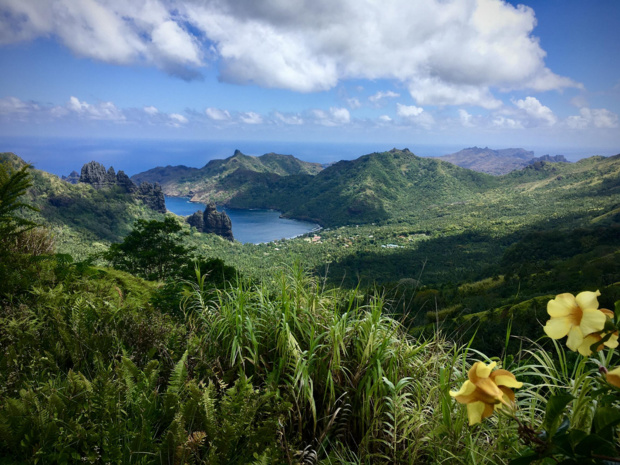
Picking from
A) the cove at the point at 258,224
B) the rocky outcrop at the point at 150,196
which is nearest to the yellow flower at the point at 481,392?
the cove at the point at 258,224

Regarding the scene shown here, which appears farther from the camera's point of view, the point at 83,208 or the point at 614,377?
the point at 83,208

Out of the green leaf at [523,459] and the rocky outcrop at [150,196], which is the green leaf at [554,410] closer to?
the green leaf at [523,459]

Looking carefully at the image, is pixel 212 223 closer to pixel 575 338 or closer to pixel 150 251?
pixel 150 251

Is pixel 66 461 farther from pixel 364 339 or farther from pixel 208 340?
pixel 364 339

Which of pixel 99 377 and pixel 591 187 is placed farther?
pixel 591 187

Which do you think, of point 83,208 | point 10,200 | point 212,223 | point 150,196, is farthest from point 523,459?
point 150,196

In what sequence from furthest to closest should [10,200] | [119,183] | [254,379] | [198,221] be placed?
[119,183] → [198,221] → [10,200] → [254,379]

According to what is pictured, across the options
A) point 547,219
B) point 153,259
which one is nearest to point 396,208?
point 547,219

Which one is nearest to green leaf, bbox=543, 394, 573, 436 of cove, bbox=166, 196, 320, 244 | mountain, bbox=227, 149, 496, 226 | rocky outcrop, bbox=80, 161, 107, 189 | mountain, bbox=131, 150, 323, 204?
cove, bbox=166, 196, 320, 244
